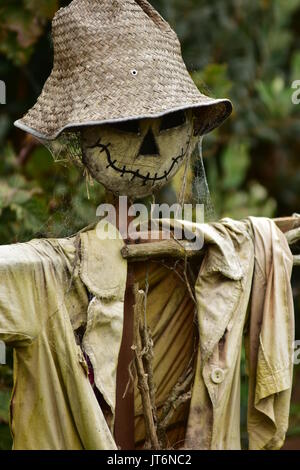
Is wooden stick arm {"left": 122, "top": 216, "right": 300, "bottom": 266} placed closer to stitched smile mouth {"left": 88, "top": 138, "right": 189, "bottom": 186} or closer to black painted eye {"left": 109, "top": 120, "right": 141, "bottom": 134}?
stitched smile mouth {"left": 88, "top": 138, "right": 189, "bottom": 186}

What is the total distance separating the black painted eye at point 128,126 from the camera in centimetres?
237

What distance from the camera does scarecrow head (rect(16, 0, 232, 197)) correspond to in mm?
2318

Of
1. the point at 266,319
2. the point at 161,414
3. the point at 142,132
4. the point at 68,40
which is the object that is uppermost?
the point at 68,40

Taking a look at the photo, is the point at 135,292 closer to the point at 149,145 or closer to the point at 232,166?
the point at 149,145

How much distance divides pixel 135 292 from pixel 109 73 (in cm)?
53

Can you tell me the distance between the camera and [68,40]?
94.1 inches

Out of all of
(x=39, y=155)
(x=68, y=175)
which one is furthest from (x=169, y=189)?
(x=68, y=175)

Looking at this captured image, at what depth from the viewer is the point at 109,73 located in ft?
7.66

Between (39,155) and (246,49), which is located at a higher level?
(246,49)

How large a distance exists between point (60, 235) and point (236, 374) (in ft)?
1.80

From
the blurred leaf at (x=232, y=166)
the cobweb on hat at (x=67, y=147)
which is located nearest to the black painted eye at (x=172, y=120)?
the cobweb on hat at (x=67, y=147)

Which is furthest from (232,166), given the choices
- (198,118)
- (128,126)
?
(128,126)

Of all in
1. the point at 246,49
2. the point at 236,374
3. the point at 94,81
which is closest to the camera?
the point at 94,81

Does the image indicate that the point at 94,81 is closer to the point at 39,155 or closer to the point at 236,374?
the point at 236,374
